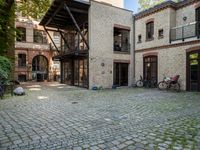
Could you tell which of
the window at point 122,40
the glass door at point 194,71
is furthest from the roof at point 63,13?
the glass door at point 194,71

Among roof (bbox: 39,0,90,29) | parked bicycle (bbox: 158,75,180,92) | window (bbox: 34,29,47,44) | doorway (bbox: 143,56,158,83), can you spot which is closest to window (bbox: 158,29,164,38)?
doorway (bbox: 143,56,158,83)

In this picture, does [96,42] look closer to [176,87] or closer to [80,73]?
[80,73]

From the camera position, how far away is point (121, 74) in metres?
16.8

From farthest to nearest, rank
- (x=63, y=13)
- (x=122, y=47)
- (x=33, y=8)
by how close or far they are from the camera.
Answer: (x=33, y=8) < (x=122, y=47) < (x=63, y=13)

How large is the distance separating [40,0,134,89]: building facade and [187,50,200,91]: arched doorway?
5.43 metres

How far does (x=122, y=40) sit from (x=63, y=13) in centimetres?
584

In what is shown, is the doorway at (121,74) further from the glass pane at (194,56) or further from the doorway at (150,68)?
the glass pane at (194,56)

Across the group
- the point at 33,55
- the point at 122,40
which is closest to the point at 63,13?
the point at 122,40

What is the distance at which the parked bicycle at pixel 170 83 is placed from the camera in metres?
13.2

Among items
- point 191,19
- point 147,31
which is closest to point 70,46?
point 147,31

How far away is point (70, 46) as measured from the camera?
58.7 feet

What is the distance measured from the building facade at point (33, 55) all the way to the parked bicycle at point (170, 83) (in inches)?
601

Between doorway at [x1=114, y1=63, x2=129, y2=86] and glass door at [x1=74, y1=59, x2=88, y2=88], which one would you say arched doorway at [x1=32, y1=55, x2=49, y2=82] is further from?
doorway at [x1=114, y1=63, x2=129, y2=86]

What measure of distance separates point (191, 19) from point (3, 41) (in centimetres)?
1246
